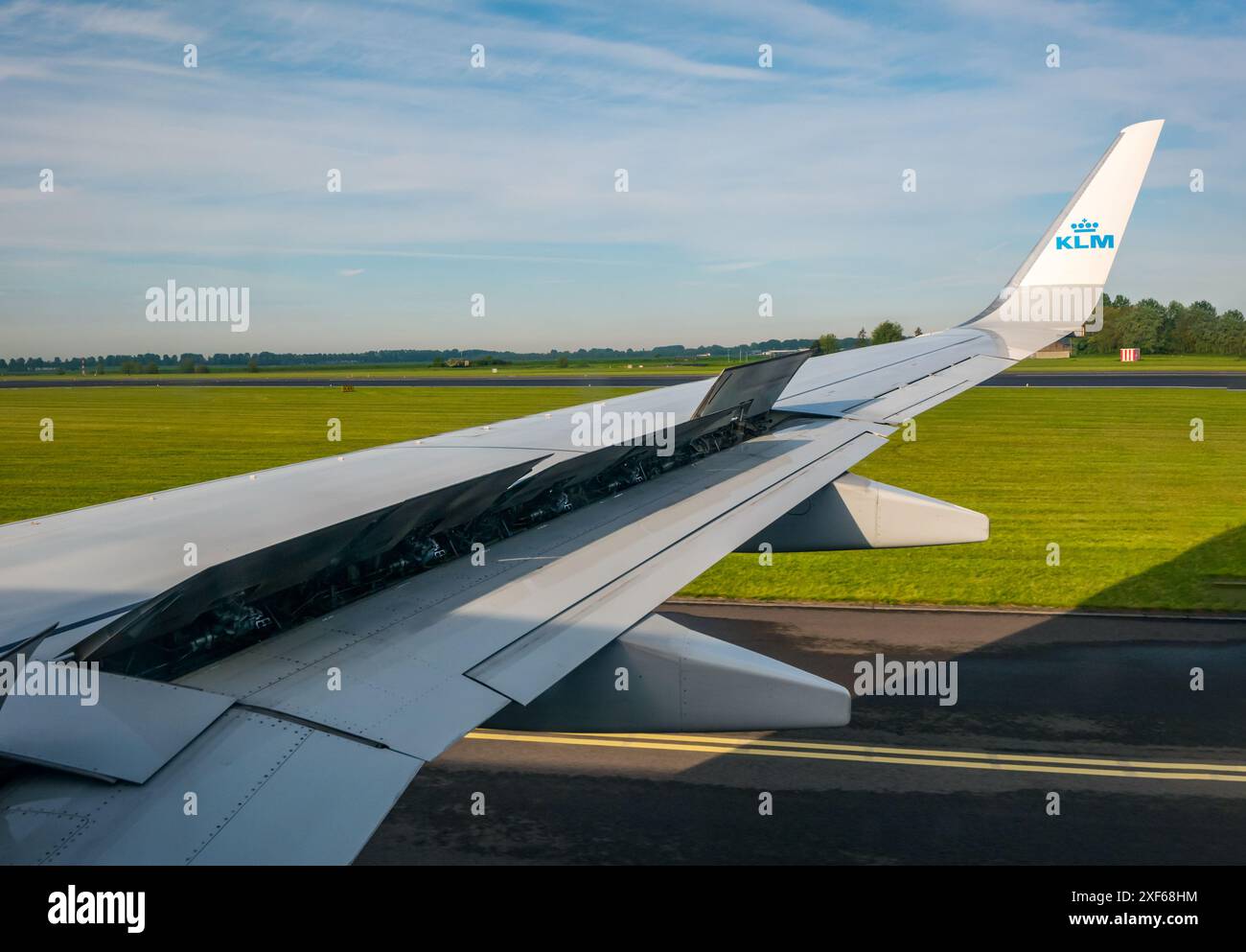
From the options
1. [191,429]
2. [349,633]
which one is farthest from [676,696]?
[191,429]

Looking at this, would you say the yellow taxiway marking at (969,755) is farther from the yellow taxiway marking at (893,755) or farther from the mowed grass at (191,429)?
the mowed grass at (191,429)

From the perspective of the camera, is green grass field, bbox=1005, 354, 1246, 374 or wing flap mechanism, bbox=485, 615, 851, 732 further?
green grass field, bbox=1005, 354, 1246, 374

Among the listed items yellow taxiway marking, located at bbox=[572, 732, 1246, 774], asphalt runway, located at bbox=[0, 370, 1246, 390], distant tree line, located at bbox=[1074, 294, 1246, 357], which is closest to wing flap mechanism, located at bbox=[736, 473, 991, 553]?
yellow taxiway marking, located at bbox=[572, 732, 1246, 774]

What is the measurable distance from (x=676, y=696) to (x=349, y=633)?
1258 mm

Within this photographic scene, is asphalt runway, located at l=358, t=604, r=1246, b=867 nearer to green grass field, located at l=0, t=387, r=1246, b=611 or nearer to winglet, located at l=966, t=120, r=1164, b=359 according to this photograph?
green grass field, located at l=0, t=387, r=1246, b=611

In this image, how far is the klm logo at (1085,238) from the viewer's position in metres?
9.19

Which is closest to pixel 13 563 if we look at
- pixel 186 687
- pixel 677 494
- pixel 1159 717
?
pixel 186 687

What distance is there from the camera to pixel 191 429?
35188 mm

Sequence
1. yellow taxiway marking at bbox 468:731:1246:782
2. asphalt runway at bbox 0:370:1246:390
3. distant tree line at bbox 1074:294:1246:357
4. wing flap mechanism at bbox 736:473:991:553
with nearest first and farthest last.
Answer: wing flap mechanism at bbox 736:473:991:553 < yellow taxiway marking at bbox 468:731:1246:782 < asphalt runway at bbox 0:370:1246:390 < distant tree line at bbox 1074:294:1246:357

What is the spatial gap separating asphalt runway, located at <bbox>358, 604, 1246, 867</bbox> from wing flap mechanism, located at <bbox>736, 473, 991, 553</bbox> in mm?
1689

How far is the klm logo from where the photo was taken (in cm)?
919

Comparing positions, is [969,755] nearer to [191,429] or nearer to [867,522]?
[867,522]

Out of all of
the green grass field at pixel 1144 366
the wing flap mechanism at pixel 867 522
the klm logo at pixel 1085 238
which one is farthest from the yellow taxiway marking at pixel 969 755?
the green grass field at pixel 1144 366

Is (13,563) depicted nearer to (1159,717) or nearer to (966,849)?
(966,849)
